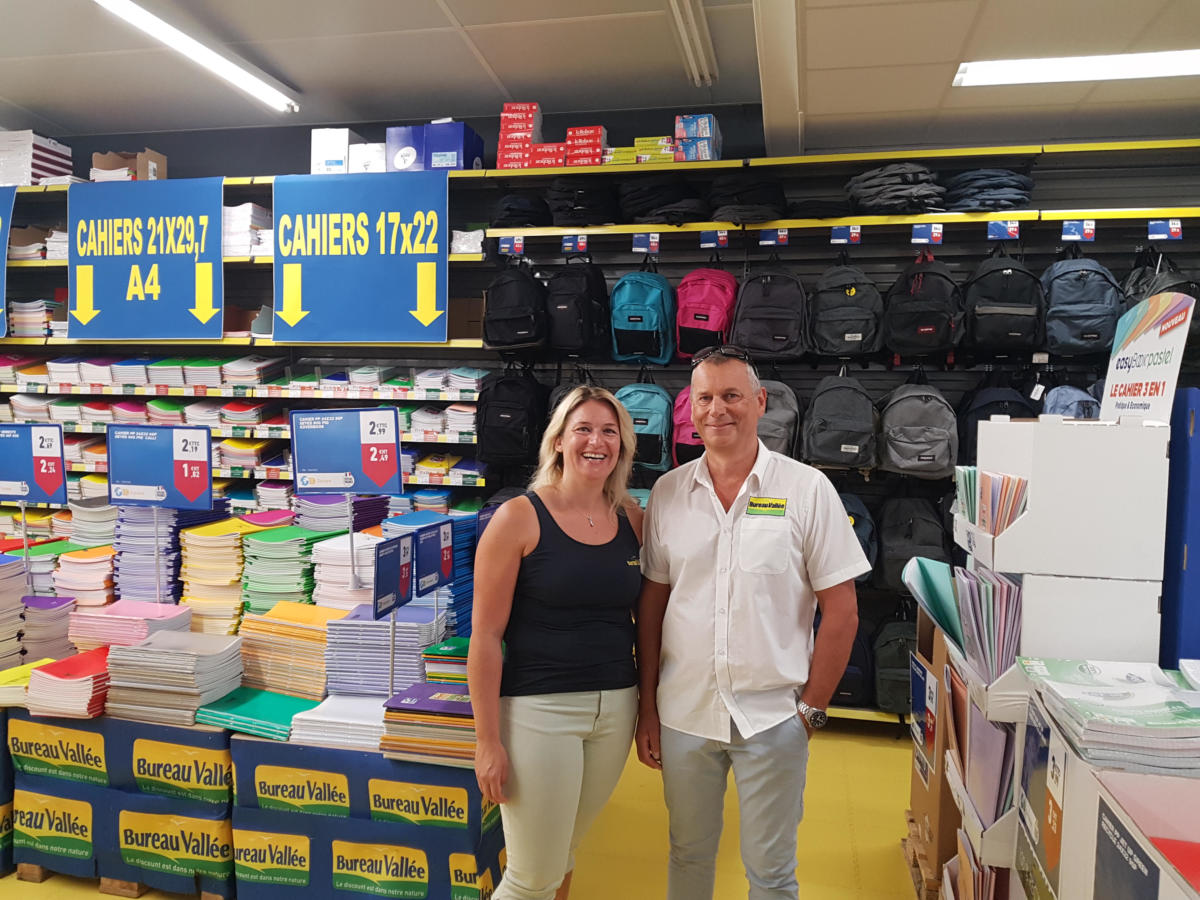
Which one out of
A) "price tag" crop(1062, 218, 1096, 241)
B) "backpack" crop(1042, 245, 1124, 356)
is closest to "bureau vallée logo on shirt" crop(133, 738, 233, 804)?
"backpack" crop(1042, 245, 1124, 356)

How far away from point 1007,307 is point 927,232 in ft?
1.85

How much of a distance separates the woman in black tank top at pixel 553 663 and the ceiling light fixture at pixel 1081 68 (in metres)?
2.96

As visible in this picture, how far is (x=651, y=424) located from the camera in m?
4.26

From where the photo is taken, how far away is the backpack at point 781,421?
404 centimetres

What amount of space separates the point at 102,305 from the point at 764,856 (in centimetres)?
548

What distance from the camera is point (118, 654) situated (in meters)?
2.54

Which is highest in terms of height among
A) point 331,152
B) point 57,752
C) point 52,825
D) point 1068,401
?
point 331,152

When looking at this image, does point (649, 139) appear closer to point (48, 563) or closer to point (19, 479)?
point (19, 479)

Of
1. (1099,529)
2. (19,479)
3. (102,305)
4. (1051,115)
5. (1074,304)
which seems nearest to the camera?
(1099,529)

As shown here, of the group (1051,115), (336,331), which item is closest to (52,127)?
(336,331)

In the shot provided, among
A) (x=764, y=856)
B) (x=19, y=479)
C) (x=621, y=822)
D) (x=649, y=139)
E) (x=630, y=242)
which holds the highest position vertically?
(x=649, y=139)

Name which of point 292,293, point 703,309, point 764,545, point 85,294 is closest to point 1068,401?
point 703,309

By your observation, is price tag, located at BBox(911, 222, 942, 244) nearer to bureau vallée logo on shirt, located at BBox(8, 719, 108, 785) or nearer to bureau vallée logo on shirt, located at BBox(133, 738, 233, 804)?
bureau vallée logo on shirt, located at BBox(133, 738, 233, 804)

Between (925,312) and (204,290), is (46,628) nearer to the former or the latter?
(204,290)
